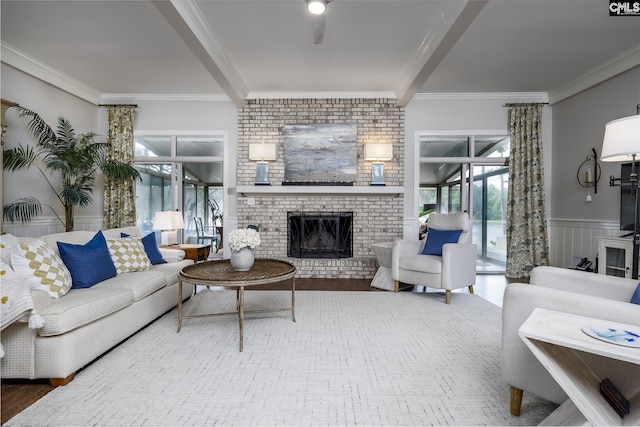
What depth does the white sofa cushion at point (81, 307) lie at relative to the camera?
6.09ft

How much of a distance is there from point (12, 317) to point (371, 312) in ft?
8.56

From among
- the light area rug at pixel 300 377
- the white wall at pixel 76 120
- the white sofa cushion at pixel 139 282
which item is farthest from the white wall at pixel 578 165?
the white sofa cushion at pixel 139 282

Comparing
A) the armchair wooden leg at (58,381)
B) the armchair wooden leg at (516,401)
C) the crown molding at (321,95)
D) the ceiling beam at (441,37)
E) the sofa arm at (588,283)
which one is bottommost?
the armchair wooden leg at (58,381)

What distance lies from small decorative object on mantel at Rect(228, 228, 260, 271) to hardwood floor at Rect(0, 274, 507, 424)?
1365 mm

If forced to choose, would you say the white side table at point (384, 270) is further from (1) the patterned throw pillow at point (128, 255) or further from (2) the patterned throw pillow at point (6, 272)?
(2) the patterned throw pillow at point (6, 272)

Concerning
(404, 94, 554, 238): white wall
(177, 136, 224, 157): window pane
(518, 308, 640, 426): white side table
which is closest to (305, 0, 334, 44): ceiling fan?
(518, 308, 640, 426): white side table

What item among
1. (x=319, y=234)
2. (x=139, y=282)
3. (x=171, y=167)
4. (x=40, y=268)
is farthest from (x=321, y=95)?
(x=40, y=268)

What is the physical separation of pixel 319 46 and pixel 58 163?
11.5ft

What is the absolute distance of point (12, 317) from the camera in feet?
5.71

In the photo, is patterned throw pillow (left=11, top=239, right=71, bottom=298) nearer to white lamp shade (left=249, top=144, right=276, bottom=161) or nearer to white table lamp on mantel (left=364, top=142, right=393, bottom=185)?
white lamp shade (left=249, top=144, right=276, bottom=161)

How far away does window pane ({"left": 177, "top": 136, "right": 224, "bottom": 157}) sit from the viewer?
18.4 feet

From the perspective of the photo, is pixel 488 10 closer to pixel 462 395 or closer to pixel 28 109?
pixel 462 395

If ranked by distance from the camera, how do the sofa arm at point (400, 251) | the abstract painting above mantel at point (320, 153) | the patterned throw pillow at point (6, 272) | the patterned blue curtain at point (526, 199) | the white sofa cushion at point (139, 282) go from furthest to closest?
the abstract painting above mantel at point (320, 153), the patterned blue curtain at point (526, 199), the sofa arm at point (400, 251), the white sofa cushion at point (139, 282), the patterned throw pillow at point (6, 272)

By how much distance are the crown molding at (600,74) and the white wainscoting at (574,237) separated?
6.04 feet
